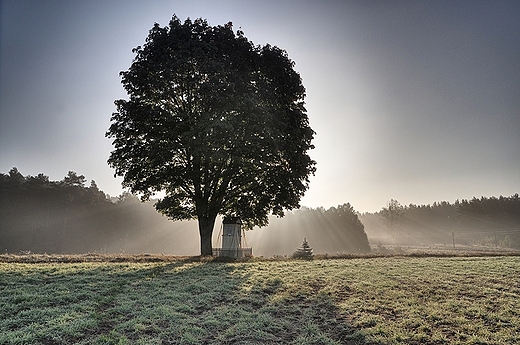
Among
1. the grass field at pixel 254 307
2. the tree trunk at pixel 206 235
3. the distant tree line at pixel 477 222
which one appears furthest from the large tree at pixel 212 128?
the distant tree line at pixel 477 222

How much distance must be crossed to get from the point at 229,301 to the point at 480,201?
102 meters

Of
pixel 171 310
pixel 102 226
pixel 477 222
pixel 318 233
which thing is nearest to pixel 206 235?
pixel 171 310

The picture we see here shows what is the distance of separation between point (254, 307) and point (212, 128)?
37.9ft

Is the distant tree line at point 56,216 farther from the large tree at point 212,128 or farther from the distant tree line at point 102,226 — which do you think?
the large tree at point 212,128

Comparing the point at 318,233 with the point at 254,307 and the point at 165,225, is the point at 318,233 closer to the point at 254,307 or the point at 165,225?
the point at 165,225

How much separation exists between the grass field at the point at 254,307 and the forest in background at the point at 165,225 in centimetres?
4347

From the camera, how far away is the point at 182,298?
9.74 metres

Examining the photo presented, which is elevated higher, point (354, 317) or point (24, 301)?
point (24, 301)

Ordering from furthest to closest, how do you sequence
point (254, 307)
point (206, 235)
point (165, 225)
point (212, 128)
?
point (165, 225) < point (206, 235) < point (212, 128) < point (254, 307)

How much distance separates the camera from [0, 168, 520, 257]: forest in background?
63.2 meters

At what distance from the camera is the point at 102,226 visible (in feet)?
254

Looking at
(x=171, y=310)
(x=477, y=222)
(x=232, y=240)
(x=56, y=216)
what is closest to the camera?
(x=171, y=310)

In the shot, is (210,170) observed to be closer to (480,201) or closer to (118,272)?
(118,272)

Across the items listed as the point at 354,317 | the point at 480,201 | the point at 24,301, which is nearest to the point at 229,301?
the point at 354,317
